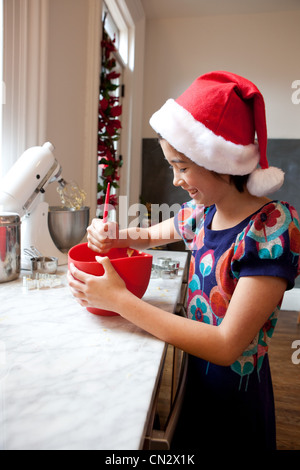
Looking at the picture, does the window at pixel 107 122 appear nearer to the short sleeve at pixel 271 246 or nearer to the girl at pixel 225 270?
the girl at pixel 225 270

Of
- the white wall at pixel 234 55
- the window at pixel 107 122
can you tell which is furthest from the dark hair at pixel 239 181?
the white wall at pixel 234 55

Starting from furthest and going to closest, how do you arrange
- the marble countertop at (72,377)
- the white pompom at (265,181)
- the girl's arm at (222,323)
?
the white pompom at (265,181) < the girl's arm at (222,323) < the marble countertop at (72,377)

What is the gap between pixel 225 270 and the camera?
77 cm

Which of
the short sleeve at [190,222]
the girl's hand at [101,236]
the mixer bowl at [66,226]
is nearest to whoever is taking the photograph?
the girl's hand at [101,236]

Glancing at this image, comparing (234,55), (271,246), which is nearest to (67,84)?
(271,246)

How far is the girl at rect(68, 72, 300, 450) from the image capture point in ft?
2.09

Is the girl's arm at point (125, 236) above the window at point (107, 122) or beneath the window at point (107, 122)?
beneath

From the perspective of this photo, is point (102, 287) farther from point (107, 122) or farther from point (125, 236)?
point (107, 122)

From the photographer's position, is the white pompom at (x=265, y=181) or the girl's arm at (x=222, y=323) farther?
the white pompom at (x=265, y=181)

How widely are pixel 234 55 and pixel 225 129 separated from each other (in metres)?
3.00

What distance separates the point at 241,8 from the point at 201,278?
10.2 feet

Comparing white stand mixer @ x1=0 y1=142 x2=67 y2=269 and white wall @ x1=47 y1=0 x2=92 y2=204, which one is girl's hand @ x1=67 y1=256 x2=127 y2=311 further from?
white wall @ x1=47 y1=0 x2=92 y2=204

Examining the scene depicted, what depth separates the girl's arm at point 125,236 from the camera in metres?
0.84

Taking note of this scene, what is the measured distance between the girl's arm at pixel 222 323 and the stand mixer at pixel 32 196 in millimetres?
559
